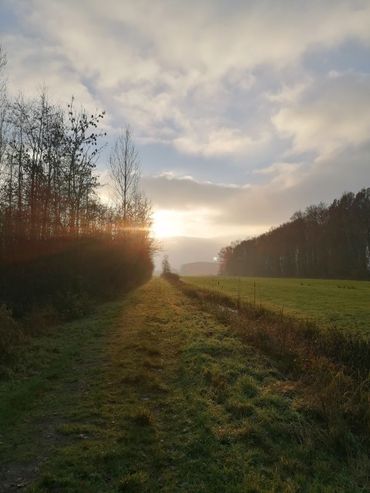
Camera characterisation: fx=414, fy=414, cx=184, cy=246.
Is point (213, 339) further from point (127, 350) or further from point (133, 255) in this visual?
point (133, 255)

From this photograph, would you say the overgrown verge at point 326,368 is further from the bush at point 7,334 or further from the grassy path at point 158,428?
the bush at point 7,334

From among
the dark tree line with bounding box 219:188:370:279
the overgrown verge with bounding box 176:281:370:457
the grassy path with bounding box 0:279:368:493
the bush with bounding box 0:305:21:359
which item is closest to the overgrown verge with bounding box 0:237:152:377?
the bush with bounding box 0:305:21:359

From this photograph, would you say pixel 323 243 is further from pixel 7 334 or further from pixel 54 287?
pixel 7 334

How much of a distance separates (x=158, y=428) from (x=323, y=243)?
94403 mm

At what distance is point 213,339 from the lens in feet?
49.3

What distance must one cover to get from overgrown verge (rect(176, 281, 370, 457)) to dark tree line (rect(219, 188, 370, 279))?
69474mm

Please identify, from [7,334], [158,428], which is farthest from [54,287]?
[158,428]

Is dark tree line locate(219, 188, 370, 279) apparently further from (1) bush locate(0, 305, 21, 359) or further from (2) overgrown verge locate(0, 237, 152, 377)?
(1) bush locate(0, 305, 21, 359)

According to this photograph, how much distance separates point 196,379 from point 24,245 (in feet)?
51.6

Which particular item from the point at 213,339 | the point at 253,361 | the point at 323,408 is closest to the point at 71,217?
the point at 213,339

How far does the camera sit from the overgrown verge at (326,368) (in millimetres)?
7285

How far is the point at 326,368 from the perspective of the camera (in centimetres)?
1059

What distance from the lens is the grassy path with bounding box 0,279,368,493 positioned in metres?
5.53

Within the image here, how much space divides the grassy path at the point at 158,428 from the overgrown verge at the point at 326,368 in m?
0.39
